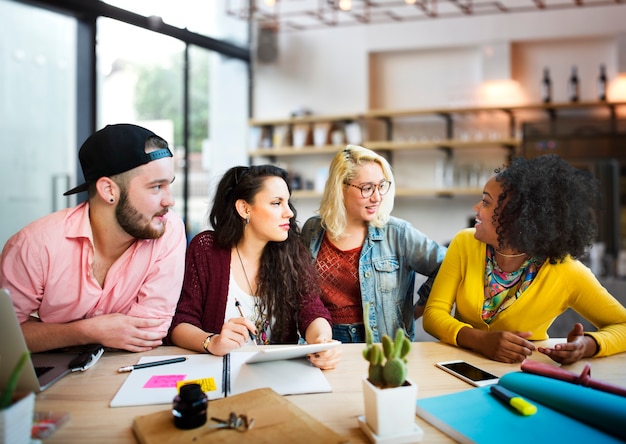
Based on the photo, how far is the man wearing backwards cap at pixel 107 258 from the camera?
65.4 inches

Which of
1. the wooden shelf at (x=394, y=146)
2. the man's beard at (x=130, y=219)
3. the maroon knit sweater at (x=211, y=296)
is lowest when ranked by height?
the maroon knit sweater at (x=211, y=296)

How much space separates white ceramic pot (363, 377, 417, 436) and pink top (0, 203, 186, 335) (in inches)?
33.6

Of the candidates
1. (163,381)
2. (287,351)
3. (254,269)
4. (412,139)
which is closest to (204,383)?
(163,381)

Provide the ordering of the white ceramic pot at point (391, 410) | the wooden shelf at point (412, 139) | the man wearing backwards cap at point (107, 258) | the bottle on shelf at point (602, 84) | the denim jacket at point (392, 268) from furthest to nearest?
the wooden shelf at point (412, 139), the bottle on shelf at point (602, 84), the denim jacket at point (392, 268), the man wearing backwards cap at point (107, 258), the white ceramic pot at point (391, 410)

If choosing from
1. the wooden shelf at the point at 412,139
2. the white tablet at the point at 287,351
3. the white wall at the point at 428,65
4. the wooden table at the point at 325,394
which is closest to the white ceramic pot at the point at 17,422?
the wooden table at the point at 325,394

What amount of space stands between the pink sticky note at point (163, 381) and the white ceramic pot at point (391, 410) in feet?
1.74

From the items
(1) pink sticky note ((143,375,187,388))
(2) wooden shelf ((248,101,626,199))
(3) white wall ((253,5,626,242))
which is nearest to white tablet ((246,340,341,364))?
(1) pink sticky note ((143,375,187,388))

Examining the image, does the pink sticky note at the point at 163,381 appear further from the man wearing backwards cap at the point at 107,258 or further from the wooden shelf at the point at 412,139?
the wooden shelf at the point at 412,139

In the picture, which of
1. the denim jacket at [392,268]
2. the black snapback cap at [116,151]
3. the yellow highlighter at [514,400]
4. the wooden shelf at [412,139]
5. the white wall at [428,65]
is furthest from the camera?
the white wall at [428,65]

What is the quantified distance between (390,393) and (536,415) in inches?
13.5

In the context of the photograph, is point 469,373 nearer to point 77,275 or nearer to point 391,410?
point 391,410

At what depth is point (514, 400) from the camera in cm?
124

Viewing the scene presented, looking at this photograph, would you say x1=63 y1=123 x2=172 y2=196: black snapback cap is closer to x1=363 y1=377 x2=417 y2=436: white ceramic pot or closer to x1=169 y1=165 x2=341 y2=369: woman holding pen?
x1=169 y1=165 x2=341 y2=369: woman holding pen

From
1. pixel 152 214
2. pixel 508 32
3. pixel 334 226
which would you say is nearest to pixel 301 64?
pixel 508 32
